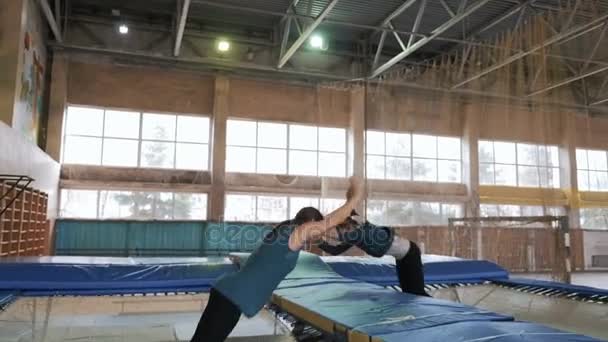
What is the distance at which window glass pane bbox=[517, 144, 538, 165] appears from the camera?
6559 millimetres

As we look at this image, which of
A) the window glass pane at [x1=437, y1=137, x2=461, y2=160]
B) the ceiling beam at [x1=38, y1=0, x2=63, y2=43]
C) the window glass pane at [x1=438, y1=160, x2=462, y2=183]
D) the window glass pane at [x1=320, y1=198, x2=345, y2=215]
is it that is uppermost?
the ceiling beam at [x1=38, y1=0, x2=63, y2=43]

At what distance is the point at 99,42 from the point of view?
11062mm

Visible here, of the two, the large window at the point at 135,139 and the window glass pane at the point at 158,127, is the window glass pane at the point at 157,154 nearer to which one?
the large window at the point at 135,139

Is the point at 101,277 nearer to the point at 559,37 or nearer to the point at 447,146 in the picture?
the point at 559,37

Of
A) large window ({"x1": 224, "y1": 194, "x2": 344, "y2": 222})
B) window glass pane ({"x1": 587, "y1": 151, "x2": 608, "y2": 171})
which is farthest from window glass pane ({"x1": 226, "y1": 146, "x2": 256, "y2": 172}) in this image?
window glass pane ({"x1": 587, "y1": 151, "x2": 608, "y2": 171})

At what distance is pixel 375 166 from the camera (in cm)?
914

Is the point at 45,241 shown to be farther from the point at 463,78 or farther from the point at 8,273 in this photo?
the point at 463,78

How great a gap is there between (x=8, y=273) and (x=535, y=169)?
6.64 m

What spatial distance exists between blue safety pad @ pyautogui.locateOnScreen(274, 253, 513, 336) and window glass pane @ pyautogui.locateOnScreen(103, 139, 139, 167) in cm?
866

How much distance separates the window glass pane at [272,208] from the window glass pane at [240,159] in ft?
2.86

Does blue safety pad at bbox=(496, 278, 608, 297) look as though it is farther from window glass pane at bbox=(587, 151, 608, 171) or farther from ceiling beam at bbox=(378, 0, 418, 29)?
ceiling beam at bbox=(378, 0, 418, 29)

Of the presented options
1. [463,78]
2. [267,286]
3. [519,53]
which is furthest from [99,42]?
[267,286]

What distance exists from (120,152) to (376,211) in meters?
6.59

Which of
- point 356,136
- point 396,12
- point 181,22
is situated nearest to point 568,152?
point 396,12
